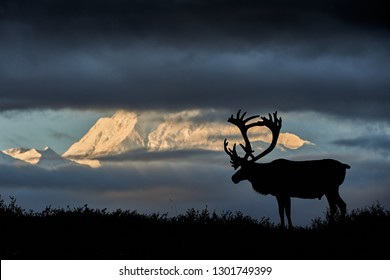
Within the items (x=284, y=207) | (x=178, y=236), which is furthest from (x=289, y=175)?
(x=178, y=236)

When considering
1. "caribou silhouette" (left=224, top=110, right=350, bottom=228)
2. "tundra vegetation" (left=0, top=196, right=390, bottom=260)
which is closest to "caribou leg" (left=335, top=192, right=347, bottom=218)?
"caribou silhouette" (left=224, top=110, right=350, bottom=228)

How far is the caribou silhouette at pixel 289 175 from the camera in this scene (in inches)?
745

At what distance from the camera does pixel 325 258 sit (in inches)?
517

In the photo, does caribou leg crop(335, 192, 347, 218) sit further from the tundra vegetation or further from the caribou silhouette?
the tundra vegetation

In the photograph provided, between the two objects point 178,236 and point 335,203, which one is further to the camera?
point 335,203

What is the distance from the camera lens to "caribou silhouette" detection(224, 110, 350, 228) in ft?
62.1

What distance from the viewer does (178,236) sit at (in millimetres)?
14438

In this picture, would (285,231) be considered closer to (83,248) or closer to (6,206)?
(83,248)

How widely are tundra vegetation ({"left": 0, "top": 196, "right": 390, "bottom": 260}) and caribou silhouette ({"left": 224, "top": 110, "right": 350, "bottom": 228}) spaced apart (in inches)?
78.4

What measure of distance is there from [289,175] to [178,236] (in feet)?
18.1

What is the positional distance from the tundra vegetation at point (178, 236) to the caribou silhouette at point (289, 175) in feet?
6.53

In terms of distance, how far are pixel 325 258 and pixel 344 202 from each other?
6.18 m

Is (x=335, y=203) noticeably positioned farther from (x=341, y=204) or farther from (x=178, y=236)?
(x=178, y=236)
